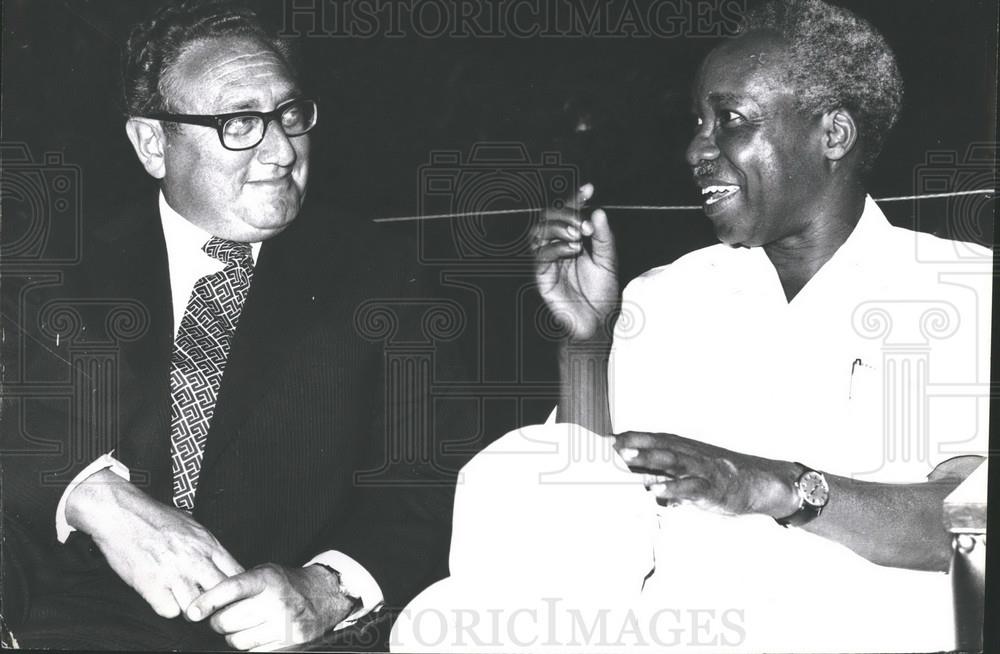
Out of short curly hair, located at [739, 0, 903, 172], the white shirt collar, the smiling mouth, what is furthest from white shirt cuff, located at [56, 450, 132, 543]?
short curly hair, located at [739, 0, 903, 172]

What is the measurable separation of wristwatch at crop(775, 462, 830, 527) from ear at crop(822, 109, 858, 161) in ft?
2.64

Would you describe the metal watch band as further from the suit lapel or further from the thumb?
the suit lapel

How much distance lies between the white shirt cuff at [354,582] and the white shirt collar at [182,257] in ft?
2.30

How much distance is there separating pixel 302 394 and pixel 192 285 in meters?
0.40

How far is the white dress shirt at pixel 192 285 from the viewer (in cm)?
277

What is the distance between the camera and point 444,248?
2789 millimetres

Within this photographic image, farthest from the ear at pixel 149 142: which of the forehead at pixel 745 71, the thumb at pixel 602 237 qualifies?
the forehead at pixel 745 71

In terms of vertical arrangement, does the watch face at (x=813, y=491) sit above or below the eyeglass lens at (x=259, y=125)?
below

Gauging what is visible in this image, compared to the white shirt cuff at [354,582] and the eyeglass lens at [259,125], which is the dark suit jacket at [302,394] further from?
the eyeglass lens at [259,125]

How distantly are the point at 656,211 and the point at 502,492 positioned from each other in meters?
0.82

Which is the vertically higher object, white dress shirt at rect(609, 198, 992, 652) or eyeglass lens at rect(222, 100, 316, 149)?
eyeglass lens at rect(222, 100, 316, 149)

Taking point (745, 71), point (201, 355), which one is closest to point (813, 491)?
point (745, 71)

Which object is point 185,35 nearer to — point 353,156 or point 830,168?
point 353,156

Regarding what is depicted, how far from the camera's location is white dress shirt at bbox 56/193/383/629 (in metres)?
2.77
